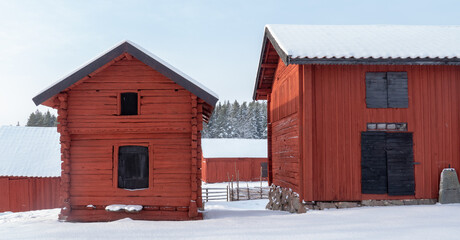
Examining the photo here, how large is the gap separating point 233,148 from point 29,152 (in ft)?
69.8

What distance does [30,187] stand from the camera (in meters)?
23.2

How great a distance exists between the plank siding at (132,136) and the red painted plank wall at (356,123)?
3.94 m

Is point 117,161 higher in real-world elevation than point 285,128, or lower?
lower

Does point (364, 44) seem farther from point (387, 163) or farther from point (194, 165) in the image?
point (194, 165)

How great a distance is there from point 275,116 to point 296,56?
22.0 feet

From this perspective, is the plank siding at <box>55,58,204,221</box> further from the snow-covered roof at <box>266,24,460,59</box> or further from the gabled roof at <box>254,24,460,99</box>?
the snow-covered roof at <box>266,24,460,59</box>

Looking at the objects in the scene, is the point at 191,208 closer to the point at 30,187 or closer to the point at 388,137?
the point at 388,137

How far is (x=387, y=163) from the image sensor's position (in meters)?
12.6

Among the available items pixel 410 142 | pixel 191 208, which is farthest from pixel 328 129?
pixel 191 208

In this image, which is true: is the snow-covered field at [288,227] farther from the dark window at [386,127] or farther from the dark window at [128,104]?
the dark window at [128,104]

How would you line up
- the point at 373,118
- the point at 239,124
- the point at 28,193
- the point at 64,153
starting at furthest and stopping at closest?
the point at 239,124 < the point at 28,193 < the point at 373,118 < the point at 64,153

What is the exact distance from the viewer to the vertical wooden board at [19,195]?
22891 millimetres

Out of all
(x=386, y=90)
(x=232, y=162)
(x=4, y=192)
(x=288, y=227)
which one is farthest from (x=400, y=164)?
(x=232, y=162)

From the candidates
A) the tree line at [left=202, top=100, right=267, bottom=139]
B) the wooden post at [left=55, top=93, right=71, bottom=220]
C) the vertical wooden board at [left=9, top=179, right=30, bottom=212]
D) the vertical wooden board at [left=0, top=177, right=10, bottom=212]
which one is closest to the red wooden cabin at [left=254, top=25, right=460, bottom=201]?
the wooden post at [left=55, top=93, right=71, bottom=220]
